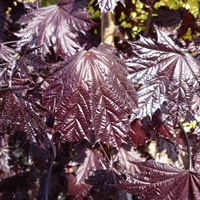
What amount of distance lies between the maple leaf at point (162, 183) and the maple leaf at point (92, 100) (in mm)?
120

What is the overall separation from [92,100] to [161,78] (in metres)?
0.24

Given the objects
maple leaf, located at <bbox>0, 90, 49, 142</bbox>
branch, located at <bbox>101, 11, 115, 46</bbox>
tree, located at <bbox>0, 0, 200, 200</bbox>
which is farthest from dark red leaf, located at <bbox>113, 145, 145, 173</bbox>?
maple leaf, located at <bbox>0, 90, 49, 142</bbox>

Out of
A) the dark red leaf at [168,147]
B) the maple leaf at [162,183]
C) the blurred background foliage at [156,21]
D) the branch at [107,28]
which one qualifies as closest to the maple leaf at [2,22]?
the blurred background foliage at [156,21]

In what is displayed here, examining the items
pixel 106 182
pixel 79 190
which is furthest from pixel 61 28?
pixel 79 190

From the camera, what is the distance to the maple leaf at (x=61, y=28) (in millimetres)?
1511

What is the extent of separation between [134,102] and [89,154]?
1.98ft

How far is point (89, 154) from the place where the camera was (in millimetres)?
1779

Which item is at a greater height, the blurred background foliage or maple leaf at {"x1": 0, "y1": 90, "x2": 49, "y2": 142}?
the blurred background foliage

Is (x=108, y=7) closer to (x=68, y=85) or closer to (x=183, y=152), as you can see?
(x=68, y=85)

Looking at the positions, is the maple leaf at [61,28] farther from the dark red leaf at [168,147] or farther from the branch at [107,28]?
the dark red leaf at [168,147]

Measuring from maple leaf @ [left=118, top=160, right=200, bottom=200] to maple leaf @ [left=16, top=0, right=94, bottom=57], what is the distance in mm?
552

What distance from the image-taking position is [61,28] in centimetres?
152

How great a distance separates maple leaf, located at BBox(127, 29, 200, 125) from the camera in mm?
1271

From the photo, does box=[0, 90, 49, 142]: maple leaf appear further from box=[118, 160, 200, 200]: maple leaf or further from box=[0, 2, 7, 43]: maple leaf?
box=[0, 2, 7, 43]: maple leaf
